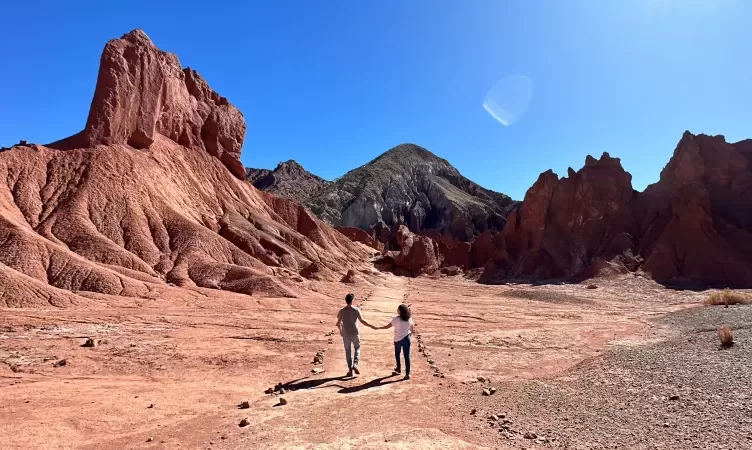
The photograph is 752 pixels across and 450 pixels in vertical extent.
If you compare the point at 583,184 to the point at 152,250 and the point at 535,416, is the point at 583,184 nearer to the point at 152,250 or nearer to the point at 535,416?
the point at 152,250

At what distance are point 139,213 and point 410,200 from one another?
107695mm

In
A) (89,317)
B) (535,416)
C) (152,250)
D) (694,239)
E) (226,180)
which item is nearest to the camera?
(535,416)

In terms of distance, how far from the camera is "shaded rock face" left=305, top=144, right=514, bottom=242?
130375 mm

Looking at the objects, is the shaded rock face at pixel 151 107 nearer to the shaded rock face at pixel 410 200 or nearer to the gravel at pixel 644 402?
the gravel at pixel 644 402

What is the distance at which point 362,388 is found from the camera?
1005cm

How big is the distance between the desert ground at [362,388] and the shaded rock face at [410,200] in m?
108

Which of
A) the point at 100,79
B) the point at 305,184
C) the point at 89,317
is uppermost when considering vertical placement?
the point at 305,184

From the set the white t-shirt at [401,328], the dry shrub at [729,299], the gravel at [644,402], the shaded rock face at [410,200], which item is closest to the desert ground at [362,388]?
the gravel at [644,402]

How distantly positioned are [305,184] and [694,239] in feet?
452

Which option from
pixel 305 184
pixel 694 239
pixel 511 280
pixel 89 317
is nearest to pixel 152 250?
pixel 89 317

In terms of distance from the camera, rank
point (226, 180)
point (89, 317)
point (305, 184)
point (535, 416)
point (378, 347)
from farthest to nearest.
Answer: point (305, 184) < point (226, 180) < point (89, 317) < point (378, 347) < point (535, 416)

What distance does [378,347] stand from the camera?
15.8 m

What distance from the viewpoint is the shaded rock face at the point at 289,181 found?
15525 centimetres

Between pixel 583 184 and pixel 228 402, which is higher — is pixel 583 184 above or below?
above
